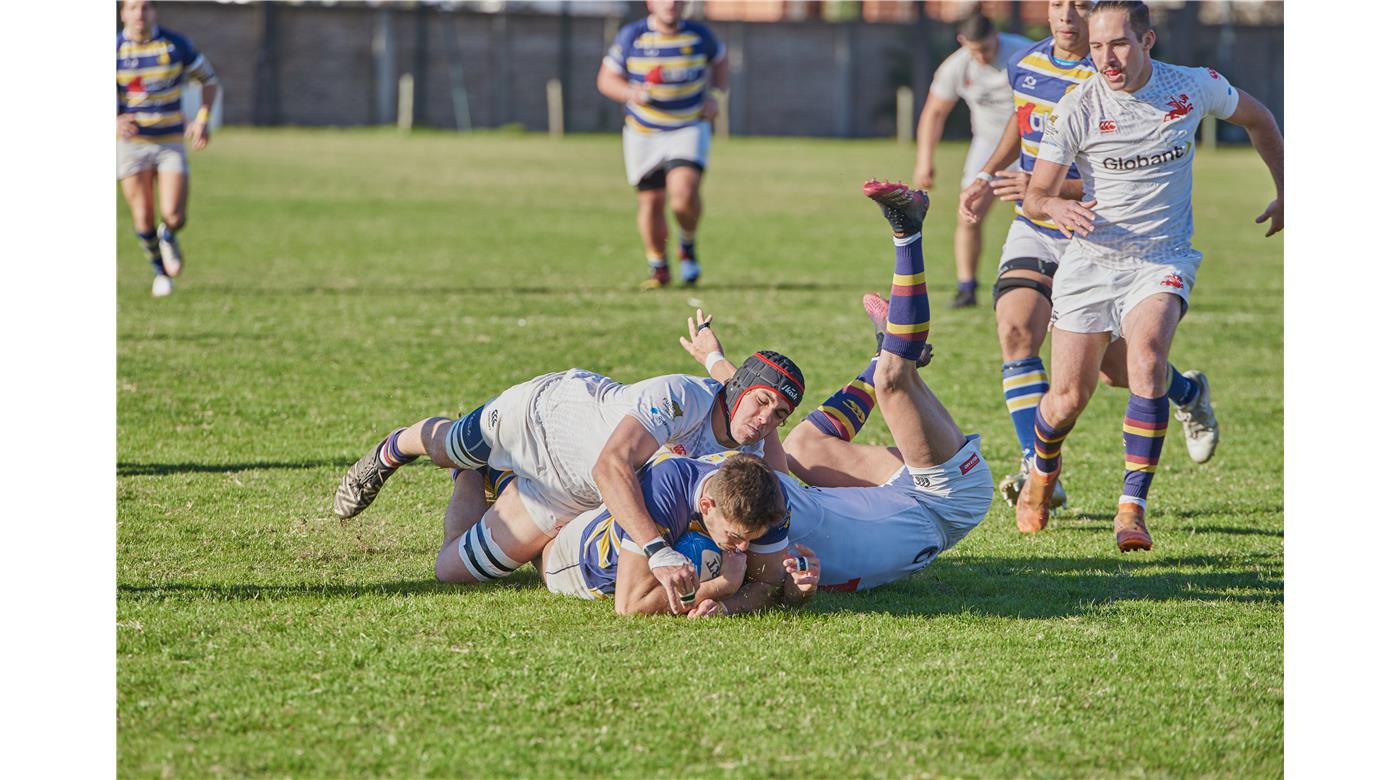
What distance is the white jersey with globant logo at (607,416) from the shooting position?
542 centimetres

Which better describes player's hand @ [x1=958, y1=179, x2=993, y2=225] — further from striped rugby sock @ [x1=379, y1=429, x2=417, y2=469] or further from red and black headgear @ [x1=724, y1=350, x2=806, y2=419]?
striped rugby sock @ [x1=379, y1=429, x2=417, y2=469]

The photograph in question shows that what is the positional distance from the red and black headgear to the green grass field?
766 mm

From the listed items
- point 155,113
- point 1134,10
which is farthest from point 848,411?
point 155,113

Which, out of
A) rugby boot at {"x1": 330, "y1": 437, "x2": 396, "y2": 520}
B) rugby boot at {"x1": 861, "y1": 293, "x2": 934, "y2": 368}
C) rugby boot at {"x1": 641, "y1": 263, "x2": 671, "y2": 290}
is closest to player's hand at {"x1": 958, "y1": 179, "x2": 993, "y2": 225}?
rugby boot at {"x1": 861, "y1": 293, "x2": 934, "y2": 368}

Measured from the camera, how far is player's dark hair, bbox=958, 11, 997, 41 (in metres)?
12.1

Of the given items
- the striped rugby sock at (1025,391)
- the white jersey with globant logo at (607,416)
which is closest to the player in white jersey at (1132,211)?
the striped rugby sock at (1025,391)

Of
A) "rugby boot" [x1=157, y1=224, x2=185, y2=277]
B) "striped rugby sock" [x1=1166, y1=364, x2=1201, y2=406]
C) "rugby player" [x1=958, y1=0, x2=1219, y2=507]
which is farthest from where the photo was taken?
"rugby boot" [x1=157, y1=224, x2=185, y2=277]

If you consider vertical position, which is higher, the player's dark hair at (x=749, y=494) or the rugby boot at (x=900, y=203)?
the rugby boot at (x=900, y=203)

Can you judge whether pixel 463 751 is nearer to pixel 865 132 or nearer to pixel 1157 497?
pixel 1157 497

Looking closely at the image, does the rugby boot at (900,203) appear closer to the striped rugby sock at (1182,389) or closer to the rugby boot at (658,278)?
the striped rugby sock at (1182,389)

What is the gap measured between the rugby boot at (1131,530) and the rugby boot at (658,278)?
8.35 meters

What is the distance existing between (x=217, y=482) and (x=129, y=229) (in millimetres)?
12967

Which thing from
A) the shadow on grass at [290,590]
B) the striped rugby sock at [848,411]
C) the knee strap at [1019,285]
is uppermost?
the knee strap at [1019,285]

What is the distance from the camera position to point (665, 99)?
45.7 feet
